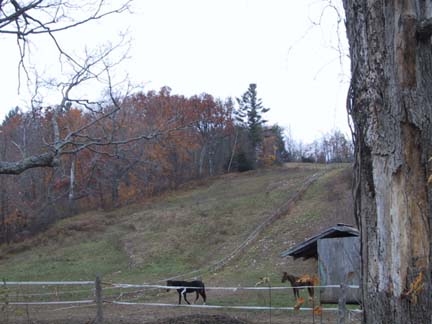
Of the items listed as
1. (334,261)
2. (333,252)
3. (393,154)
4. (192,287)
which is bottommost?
(192,287)

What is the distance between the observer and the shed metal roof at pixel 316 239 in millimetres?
16406

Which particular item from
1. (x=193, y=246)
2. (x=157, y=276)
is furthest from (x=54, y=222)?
(x=157, y=276)

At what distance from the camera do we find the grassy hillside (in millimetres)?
27922

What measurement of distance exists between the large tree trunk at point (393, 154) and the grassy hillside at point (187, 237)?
20124mm

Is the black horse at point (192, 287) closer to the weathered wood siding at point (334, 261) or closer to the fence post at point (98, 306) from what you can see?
the weathered wood siding at point (334, 261)

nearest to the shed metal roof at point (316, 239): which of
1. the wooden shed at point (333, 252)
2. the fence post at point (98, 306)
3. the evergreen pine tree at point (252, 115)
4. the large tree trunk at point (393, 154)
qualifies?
the wooden shed at point (333, 252)

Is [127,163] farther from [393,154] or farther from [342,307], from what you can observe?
[393,154]

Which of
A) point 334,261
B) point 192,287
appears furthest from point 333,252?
point 192,287

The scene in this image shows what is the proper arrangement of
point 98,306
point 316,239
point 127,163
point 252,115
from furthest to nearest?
point 252,115 → point 127,163 → point 316,239 → point 98,306

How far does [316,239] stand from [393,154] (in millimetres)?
14053

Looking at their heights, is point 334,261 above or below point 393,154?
below

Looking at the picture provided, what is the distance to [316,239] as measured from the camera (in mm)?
16734

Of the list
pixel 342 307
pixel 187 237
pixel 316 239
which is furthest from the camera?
pixel 187 237

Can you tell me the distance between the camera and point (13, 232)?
38.9 metres
